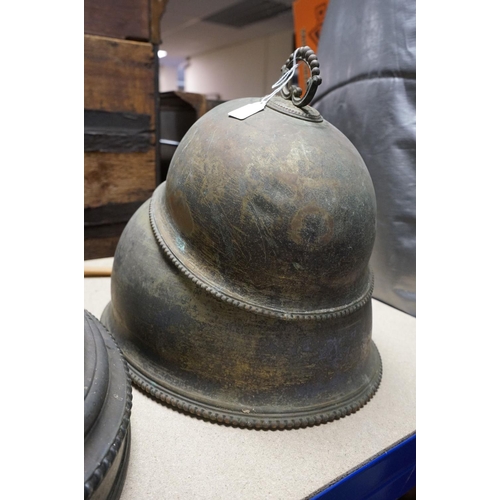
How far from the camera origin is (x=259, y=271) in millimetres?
1054

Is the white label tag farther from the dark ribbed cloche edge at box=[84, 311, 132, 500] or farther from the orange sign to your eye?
the orange sign

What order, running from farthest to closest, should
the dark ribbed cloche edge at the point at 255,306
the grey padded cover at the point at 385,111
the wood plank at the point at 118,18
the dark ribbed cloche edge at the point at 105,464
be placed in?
the wood plank at the point at 118,18 → the grey padded cover at the point at 385,111 → the dark ribbed cloche edge at the point at 255,306 → the dark ribbed cloche edge at the point at 105,464

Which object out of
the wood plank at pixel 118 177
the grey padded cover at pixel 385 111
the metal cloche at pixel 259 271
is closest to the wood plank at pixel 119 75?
the wood plank at pixel 118 177

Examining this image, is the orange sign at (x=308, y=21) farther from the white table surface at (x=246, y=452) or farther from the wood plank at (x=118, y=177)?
the white table surface at (x=246, y=452)

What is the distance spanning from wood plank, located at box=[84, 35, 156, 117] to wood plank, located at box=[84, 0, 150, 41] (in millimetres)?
47

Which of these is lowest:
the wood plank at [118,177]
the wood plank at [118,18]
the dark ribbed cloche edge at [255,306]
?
the dark ribbed cloche edge at [255,306]

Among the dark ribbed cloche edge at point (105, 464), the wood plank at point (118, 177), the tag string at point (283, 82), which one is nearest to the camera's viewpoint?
the dark ribbed cloche edge at point (105, 464)

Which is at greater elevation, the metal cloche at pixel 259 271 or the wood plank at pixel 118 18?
the wood plank at pixel 118 18

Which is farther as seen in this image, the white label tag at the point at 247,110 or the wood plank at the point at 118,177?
the wood plank at the point at 118,177

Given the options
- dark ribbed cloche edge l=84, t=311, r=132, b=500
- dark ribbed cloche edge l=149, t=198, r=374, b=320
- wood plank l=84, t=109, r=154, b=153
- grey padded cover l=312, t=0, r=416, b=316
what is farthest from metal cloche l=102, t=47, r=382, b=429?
wood plank l=84, t=109, r=154, b=153

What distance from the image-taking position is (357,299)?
3.87 ft

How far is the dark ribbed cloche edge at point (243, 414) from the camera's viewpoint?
1.11 m

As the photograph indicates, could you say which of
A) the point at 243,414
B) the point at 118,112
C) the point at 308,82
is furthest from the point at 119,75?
the point at 243,414

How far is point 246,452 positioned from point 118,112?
1.92 meters
